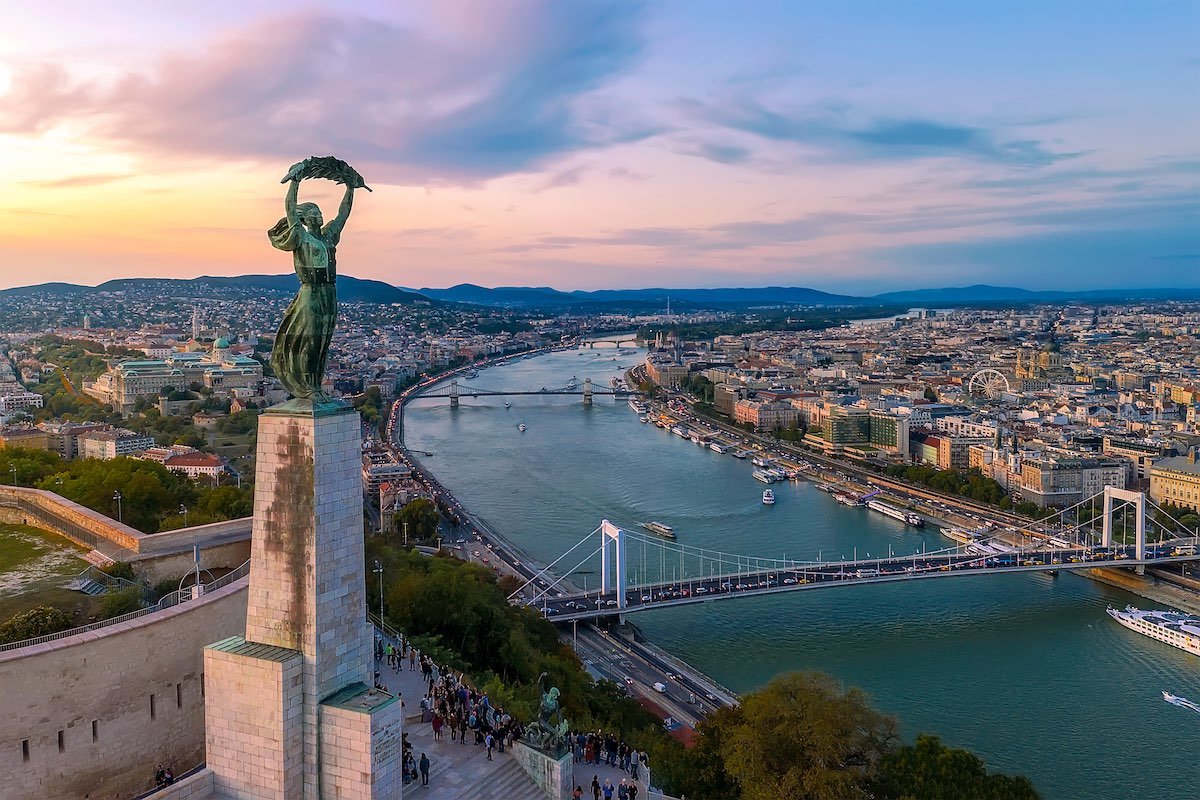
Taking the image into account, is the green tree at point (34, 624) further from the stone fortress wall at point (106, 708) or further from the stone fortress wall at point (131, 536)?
the stone fortress wall at point (131, 536)

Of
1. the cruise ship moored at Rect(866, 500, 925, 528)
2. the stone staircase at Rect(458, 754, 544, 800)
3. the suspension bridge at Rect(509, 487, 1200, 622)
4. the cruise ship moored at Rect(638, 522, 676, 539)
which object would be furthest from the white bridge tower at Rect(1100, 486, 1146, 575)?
the stone staircase at Rect(458, 754, 544, 800)

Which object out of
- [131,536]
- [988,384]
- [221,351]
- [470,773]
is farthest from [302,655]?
[988,384]

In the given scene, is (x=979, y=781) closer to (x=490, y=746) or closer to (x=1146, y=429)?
(x=490, y=746)

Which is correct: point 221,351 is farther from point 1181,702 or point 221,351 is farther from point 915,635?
point 1181,702

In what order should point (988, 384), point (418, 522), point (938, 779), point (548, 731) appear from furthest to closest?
point (988, 384) → point (418, 522) → point (938, 779) → point (548, 731)

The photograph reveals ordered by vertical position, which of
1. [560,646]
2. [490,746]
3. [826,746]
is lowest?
[560,646]

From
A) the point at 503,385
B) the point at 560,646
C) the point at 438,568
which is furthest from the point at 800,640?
the point at 503,385

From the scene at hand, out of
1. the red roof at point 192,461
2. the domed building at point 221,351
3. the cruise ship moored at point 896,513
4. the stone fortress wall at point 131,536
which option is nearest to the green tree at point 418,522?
the red roof at point 192,461
